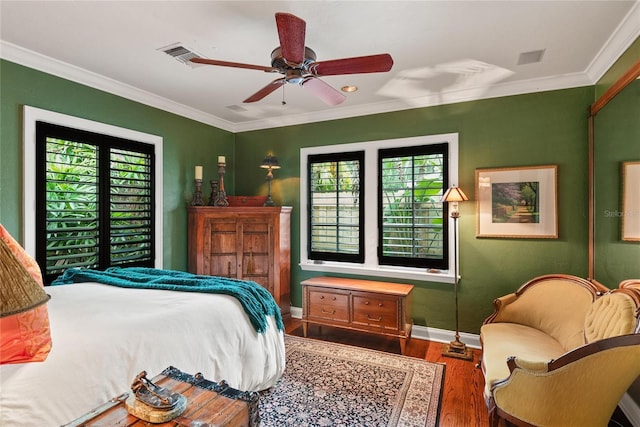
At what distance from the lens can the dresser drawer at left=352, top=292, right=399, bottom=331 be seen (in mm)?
3318

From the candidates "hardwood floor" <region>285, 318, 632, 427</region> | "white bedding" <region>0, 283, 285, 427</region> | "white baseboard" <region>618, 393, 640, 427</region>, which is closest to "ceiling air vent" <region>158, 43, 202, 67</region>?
"white bedding" <region>0, 283, 285, 427</region>

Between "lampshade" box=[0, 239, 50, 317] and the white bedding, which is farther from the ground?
"lampshade" box=[0, 239, 50, 317]

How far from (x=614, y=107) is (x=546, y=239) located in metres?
1.25

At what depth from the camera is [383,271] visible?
3859 millimetres

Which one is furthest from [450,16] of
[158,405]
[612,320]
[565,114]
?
[158,405]

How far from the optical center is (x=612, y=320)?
1883mm

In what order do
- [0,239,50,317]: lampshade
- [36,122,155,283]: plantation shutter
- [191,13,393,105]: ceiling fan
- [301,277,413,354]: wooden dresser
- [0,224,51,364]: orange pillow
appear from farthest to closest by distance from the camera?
[301,277,413,354]: wooden dresser, [36,122,155,283]: plantation shutter, [191,13,393,105]: ceiling fan, [0,224,51,364]: orange pillow, [0,239,50,317]: lampshade

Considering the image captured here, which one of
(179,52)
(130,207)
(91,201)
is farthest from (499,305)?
(91,201)

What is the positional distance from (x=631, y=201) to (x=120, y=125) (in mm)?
4317

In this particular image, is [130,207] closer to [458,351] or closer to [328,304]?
[328,304]

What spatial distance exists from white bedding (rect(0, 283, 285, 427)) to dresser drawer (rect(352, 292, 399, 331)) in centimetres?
116

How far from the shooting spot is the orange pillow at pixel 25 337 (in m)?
1.18

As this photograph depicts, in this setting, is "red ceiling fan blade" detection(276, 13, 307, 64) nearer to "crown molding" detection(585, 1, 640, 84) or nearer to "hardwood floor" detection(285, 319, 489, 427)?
Result: "crown molding" detection(585, 1, 640, 84)

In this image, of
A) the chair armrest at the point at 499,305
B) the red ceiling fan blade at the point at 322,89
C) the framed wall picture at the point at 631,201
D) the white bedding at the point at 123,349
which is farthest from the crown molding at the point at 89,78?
the framed wall picture at the point at 631,201
